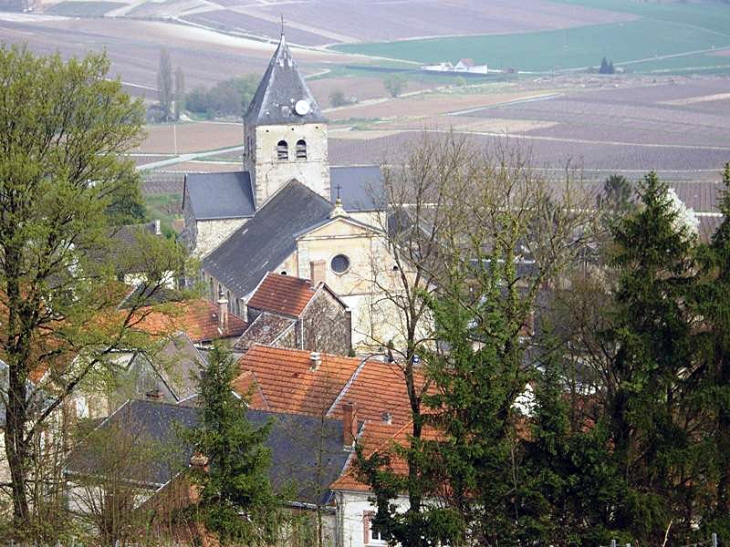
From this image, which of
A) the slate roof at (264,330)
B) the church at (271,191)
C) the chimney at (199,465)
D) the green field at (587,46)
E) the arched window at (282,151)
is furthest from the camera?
the green field at (587,46)

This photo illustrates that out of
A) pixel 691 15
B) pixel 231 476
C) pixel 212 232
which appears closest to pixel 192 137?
pixel 212 232

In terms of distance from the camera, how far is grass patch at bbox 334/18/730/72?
559 feet

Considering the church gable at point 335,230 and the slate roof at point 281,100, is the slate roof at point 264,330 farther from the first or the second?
the slate roof at point 281,100

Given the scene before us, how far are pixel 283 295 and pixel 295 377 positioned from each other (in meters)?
9.44

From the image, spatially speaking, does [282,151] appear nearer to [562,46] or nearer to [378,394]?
[378,394]

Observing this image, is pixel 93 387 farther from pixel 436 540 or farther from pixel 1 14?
pixel 1 14

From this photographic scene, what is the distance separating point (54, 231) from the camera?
17516mm

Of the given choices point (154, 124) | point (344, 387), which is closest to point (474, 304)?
point (344, 387)

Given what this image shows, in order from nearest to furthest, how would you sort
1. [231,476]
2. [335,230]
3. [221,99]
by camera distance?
[231,476], [335,230], [221,99]

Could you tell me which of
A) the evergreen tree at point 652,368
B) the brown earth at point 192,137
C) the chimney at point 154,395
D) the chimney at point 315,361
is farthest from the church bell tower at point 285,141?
the brown earth at point 192,137

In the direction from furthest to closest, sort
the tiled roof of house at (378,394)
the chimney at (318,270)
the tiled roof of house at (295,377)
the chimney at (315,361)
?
1. the chimney at (318,270)
2. the chimney at (315,361)
3. the tiled roof of house at (295,377)
4. the tiled roof of house at (378,394)

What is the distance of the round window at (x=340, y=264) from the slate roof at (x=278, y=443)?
17.7 metres

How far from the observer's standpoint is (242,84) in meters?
130

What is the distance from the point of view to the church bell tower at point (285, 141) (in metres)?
51.7
